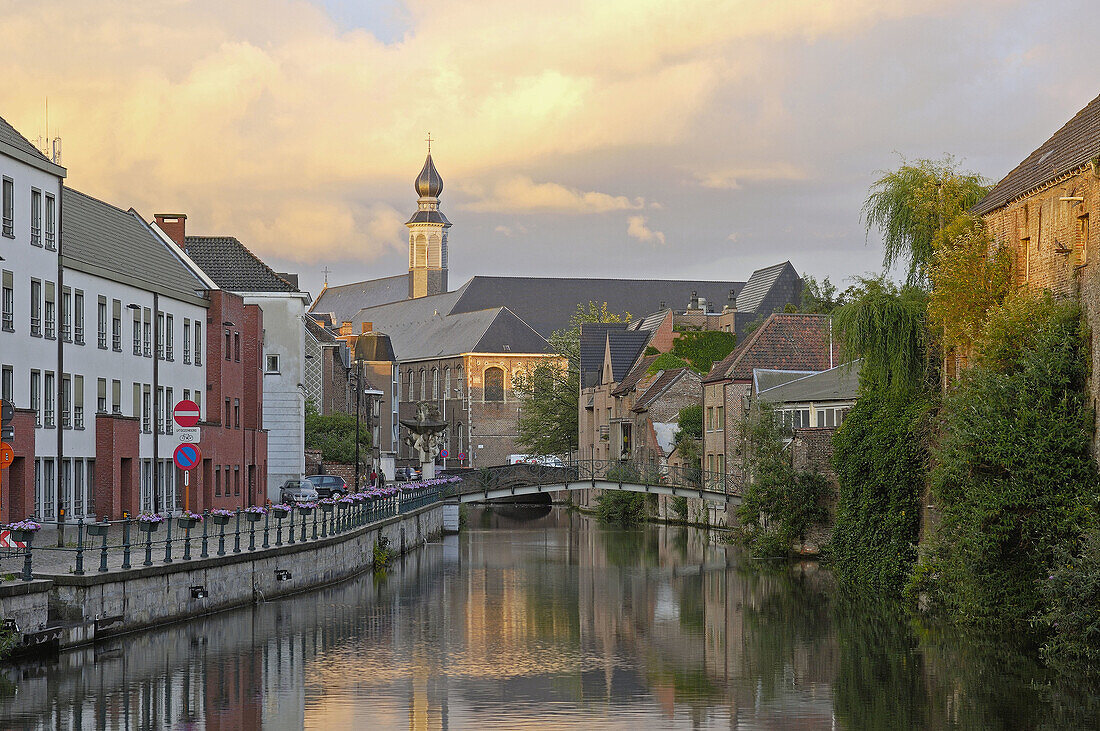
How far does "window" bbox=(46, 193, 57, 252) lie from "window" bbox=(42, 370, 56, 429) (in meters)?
3.29

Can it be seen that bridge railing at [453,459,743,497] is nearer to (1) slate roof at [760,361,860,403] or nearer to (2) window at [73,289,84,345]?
(1) slate roof at [760,361,860,403]

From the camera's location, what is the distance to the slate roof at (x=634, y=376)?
245 ft

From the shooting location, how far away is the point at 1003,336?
26234 millimetres

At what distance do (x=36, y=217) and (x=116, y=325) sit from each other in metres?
6.41

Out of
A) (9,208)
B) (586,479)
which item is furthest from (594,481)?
(9,208)

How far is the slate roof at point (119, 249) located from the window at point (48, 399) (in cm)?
318

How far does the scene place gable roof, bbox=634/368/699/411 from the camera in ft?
230

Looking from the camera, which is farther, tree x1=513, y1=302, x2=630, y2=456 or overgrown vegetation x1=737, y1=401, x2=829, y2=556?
tree x1=513, y1=302, x2=630, y2=456

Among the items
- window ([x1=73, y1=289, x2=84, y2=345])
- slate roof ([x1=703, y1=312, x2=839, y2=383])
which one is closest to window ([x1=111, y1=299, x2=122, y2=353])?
window ([x1=73, y1=289, x2=84, y2=345])

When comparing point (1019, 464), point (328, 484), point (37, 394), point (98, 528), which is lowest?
point (328, 484)

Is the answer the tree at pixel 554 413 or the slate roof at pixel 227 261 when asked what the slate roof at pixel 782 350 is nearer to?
the slate roof at pixel 227 261

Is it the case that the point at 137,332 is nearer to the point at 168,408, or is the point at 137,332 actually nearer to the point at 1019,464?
the point at 168,408


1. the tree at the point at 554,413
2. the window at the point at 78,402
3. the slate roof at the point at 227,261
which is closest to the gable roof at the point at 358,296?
the tree at the point at 554,413

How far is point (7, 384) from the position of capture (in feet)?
116
